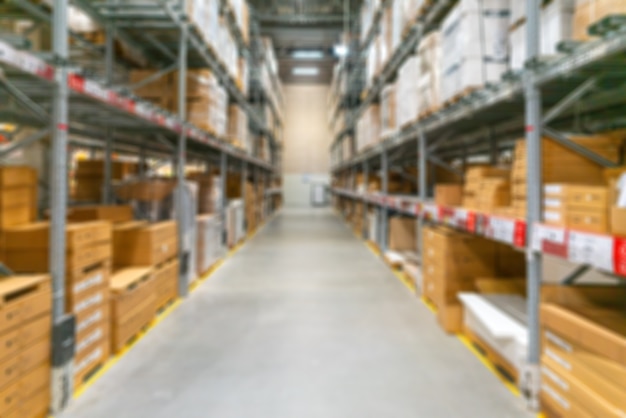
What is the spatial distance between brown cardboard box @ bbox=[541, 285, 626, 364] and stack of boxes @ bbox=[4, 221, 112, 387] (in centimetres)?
276

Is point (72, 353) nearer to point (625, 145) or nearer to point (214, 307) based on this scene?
point (214, 307)

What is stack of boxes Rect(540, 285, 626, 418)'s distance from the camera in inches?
65.1

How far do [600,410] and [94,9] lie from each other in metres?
5.15

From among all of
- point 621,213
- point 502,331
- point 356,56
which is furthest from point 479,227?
point 356,56

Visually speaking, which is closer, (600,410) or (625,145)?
(600,410)

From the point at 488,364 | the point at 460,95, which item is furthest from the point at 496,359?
the point at 460,95

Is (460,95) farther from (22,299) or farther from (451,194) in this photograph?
(22,299)

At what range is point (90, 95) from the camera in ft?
8.36

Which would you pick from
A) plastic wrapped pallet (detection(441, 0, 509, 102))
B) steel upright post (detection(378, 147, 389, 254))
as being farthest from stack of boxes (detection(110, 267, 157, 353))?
steel upright post (detection(378, 147, 389, 254))

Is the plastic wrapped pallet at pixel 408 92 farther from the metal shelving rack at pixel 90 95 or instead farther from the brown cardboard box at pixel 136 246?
the brown cardboard box at pixel 136 246

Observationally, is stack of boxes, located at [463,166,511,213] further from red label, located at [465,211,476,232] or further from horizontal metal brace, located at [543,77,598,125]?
horizontal metal brace, located at [543,77,598,125]

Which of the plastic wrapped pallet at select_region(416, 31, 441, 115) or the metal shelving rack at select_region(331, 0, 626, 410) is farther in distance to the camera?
the plastic wrapped pallet at select_region(416, 31, 441, 115)

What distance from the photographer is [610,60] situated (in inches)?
72.0

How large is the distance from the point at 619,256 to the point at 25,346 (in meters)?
2.77
